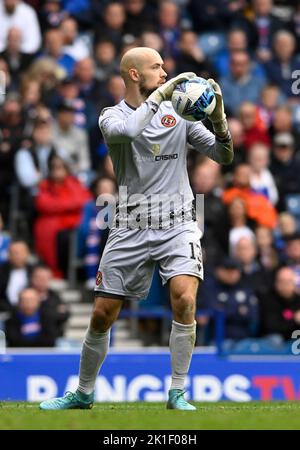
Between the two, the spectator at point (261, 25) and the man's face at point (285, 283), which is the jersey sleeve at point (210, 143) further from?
the spectator at point (261, 25)

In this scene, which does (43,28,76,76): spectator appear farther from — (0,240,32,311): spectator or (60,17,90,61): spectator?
(0,240,32,311): spectator

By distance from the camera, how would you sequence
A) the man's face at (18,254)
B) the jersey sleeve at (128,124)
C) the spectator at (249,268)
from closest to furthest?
the jersey sleeve at (128,124), the man's face at (18,254), the spectator at (249,268)

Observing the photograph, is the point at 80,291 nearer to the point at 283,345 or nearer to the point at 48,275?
the point at 48,275

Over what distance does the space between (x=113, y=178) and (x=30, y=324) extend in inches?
93.5

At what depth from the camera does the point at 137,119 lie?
29.3ft

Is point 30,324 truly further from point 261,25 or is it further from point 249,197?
point 261,25

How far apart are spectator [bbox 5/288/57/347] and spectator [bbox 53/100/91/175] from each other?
268cm

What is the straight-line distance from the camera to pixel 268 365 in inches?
562

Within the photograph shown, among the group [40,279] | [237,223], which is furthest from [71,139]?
[40,279]

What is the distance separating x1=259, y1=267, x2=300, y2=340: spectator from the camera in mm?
15516

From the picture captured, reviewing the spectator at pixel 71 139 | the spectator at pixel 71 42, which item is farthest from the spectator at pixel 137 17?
the spectator at pixel 71 139

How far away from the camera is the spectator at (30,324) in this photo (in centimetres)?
1475

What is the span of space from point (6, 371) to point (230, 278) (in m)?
3.11

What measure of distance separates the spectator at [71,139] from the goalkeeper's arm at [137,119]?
25.5 feet
